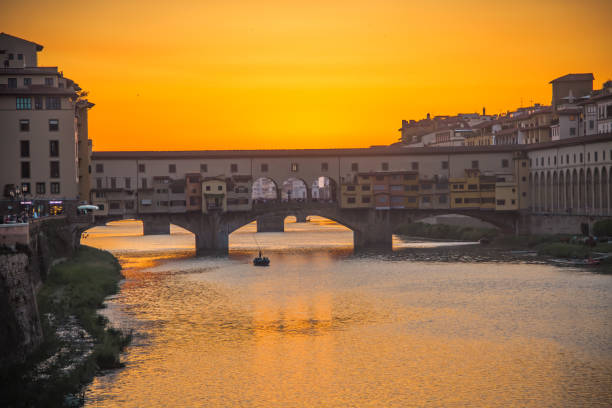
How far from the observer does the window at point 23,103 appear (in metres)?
61.7

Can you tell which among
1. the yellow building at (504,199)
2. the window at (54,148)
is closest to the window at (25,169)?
the window at (54,148)

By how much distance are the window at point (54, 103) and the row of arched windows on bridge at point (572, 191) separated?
4359cm

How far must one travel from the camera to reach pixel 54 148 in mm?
63156

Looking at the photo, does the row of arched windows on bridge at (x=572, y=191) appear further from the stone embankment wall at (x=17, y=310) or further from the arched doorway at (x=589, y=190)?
the stone embankment wall at (x=17, y=310)

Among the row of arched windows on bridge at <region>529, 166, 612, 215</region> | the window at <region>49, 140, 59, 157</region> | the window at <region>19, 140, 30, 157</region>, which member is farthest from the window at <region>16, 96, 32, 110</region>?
the row of arched windows on bridge at <region>529, 166, 612, 215</region>

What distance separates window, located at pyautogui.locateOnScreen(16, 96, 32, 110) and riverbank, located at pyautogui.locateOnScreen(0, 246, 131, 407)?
18.8 meters

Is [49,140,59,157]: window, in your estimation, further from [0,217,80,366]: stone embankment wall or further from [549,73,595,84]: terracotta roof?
[549,73,595,84]: terracotta roof

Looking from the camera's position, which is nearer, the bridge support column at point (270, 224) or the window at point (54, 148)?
the window at point (54, 148)

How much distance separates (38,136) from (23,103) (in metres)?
2.71

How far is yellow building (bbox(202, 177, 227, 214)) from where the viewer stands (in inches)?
3034

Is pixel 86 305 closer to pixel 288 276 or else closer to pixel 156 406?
pixel 156 406

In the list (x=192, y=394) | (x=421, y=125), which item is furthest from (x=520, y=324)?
(x=421, y=125)

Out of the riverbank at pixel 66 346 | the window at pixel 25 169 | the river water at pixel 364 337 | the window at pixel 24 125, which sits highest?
the window at pixel 24 125

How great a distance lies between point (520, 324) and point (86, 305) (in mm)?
20409
